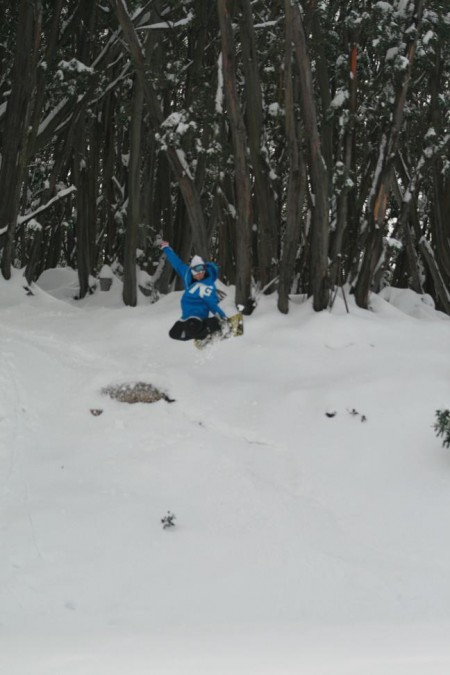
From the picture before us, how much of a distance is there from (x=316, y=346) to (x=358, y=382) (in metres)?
1.19

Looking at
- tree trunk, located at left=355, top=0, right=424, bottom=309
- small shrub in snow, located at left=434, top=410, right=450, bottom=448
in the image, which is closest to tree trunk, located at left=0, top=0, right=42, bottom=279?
tree trunk, located at left=355, top=0, right=424, bottom=309

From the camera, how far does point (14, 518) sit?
5.21m

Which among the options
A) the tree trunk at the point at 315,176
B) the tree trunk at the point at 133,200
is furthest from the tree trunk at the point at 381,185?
the tree trunk at the point at 133,200

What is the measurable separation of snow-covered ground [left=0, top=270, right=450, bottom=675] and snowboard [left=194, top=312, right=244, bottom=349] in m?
0.23

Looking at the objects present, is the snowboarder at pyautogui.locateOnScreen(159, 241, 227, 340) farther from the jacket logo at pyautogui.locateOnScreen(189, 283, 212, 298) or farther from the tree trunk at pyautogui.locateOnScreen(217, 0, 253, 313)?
the tree trunk at pyautogui.locateOnScreen(217, 0, 253, 313)

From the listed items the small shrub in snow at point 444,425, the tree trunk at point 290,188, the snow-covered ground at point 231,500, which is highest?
the tree trunk at point 290,188

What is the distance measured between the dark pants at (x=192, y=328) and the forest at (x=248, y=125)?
144 centimetres

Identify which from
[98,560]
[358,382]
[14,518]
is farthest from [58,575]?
[358,382]

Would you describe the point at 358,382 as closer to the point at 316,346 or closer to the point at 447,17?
the point at 316,346

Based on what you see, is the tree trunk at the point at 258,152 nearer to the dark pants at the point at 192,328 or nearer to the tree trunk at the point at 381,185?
the tree trunk at the point at 381,185

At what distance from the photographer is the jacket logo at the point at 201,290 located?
833 centimetres

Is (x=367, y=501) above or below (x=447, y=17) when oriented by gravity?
below

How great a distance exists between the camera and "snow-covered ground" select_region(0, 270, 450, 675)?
12.1 ft

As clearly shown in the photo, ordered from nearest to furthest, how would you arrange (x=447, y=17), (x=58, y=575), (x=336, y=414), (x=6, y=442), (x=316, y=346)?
(x=58, y=575) → (x=6, y=442) → (x=336, y=414) → (x=316, y=346) → (x=447, y=17)
